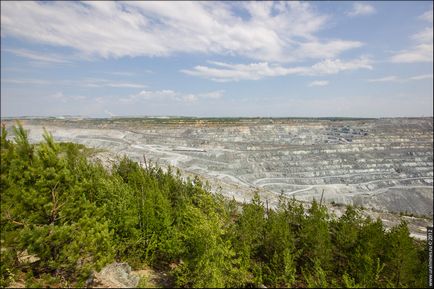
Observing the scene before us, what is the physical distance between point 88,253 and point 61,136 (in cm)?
10792

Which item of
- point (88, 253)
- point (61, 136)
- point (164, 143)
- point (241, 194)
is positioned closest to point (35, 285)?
point (88, 253)

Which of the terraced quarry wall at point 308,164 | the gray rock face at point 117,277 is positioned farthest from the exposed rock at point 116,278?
the terraced quarry wall at point 308,164

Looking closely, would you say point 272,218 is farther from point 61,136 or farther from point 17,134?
point 61,136

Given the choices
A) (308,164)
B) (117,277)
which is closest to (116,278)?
(117,277)

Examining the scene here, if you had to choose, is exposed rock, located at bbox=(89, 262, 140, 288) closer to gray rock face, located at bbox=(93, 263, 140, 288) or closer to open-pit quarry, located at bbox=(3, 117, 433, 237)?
gray rock face, located at bbox=(93, 263, 140, 288)

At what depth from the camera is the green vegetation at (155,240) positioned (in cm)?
1238

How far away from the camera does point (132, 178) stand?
75.9 ft

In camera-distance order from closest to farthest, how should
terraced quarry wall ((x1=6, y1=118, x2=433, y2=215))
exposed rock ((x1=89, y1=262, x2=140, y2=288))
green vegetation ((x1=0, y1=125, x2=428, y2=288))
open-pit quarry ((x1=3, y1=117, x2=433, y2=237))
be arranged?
green vegetation ((x1=0, y1=125, x2=428, y2=288)) → exposed rock ((x1=89, y1=262, x2=140, y2=288)) → open-pit quarry ((x1=3, y1=117, x2=433, y2=237)) → terraced quarry wall ((x1=6, y1=118, x2=433, y2=215))

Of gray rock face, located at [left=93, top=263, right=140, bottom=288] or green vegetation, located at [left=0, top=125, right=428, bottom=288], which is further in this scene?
gray rock face, located at [left=93, top=263, right=140, bottom=288]

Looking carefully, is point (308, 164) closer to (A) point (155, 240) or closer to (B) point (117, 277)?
(A) point (155, 240)

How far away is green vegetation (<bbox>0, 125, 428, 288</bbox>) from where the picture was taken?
488 inches

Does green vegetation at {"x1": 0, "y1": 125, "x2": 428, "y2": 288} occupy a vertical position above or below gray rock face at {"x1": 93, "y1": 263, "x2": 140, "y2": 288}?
above

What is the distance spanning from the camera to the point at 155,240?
16781mm

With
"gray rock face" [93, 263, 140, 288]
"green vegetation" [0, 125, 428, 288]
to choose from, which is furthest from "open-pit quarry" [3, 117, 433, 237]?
"gray rock face" [93, 263, 140, 288]
